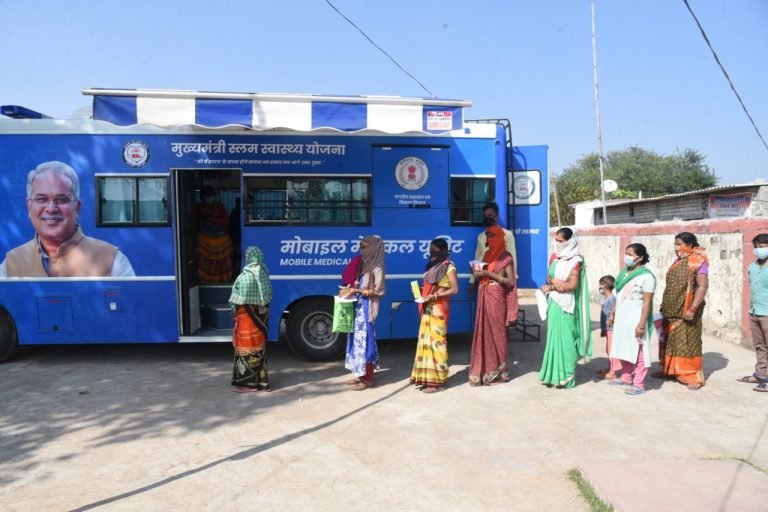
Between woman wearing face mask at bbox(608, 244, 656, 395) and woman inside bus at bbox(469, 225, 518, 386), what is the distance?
108 centimetres

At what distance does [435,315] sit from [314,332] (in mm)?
1815

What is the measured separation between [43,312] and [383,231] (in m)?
4.06

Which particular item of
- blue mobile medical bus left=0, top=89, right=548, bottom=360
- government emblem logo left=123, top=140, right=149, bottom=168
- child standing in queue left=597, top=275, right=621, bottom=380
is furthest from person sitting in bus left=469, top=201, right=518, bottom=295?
government emblem logo left=123, top=140, right=149, bottom=168

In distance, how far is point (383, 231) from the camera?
6.49 metres

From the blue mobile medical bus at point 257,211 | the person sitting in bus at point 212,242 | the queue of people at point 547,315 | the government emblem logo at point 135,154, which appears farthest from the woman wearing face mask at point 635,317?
the government emblem logo at point 135,154

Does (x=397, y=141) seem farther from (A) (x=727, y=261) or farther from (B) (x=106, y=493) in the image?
(A) (x=727, y=261)

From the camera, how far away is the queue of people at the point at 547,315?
5.54 meters

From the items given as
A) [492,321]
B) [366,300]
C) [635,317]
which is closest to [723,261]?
[635,317]

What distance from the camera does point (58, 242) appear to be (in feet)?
20.7

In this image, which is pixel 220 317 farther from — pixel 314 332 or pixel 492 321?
pixel 492 321

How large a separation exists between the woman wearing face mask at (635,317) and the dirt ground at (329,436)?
31cm

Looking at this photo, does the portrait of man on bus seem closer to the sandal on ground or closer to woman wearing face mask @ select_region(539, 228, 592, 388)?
the sandal on ground

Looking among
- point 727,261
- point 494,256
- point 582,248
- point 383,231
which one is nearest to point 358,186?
point 383,231

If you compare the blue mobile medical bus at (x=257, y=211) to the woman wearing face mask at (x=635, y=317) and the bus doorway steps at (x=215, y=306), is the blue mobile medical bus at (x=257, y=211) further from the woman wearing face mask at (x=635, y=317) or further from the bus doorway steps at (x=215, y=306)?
the woman wearing face mask at (x=635, y=317)
